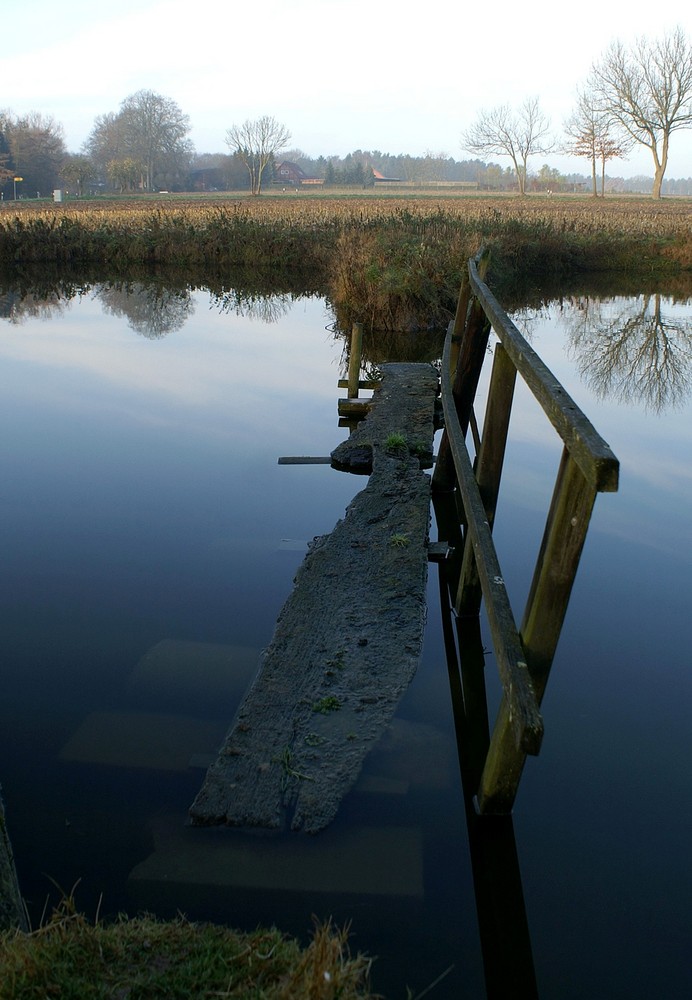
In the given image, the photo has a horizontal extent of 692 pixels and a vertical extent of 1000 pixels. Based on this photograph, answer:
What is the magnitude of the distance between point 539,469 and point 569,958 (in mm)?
6563

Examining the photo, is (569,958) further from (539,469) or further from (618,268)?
(618,268)

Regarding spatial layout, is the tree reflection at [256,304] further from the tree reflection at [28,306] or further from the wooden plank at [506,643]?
the wooden plank at [506,643]

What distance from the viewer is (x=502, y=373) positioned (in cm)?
506

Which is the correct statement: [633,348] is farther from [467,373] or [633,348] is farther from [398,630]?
[398,630]

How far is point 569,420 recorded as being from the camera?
3.17 meters

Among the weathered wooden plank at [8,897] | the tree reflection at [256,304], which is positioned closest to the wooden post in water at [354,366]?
the tree reflection at [256,304]

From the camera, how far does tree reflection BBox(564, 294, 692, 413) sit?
13.2 m

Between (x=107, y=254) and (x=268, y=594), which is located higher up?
(x=107, y=254)

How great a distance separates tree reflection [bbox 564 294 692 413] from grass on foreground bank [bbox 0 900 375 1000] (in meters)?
11.1

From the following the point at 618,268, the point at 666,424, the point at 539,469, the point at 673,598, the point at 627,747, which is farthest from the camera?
the point at 618,268

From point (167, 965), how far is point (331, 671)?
6.99 feet

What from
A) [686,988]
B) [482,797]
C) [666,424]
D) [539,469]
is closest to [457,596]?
[482,797]

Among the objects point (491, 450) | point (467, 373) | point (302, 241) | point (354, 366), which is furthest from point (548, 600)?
point (302, 241)

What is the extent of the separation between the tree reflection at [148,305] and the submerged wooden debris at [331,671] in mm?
11542
